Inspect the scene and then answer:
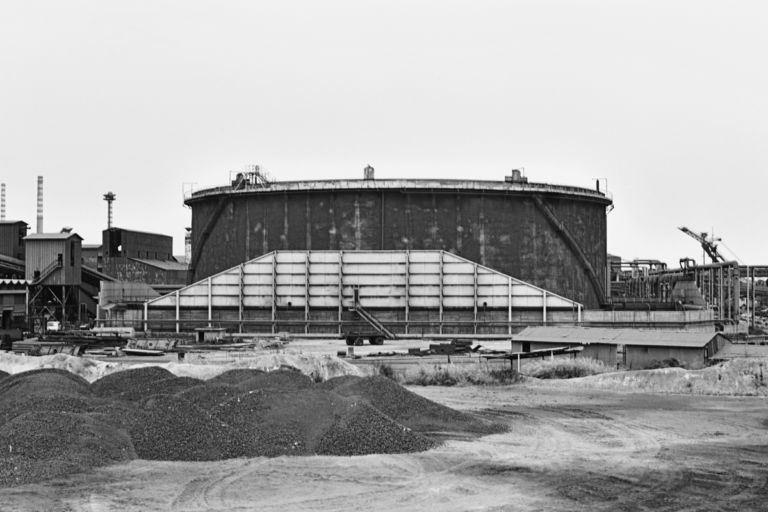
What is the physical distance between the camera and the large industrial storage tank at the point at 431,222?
66.7 meters

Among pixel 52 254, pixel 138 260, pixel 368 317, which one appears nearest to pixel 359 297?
pixel 368 317

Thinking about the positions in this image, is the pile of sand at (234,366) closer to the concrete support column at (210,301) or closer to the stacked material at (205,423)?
the stacked material at (205,423)

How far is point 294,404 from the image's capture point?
83.1ft

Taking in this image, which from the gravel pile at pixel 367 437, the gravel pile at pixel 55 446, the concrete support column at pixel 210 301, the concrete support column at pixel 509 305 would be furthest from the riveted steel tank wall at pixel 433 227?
the gravel pile at pixel 55 446

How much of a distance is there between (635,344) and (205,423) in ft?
77.0

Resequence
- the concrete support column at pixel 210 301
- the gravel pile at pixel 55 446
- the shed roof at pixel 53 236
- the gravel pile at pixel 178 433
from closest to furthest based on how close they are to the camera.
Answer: the gravel pile at pixel 55 446 → the gravel pile at pixel 178 433 → the concrete support column at pixel 210 301 → the shed roof at pixel 53 236

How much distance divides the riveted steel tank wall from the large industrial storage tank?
0.07m

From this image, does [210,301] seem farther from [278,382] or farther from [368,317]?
[278,382]

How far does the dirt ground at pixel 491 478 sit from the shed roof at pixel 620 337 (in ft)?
43.8

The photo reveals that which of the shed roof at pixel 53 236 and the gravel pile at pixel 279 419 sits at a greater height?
the shed roof at pixel 53 236

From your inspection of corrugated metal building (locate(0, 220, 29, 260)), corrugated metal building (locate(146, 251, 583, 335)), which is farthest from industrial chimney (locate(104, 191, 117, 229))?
corrugated metal building (locate(146, 251, 583, 335))

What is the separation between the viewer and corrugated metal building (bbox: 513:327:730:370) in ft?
133

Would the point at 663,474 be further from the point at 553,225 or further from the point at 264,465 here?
the point at 553,225

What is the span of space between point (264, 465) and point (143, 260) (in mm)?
77299
